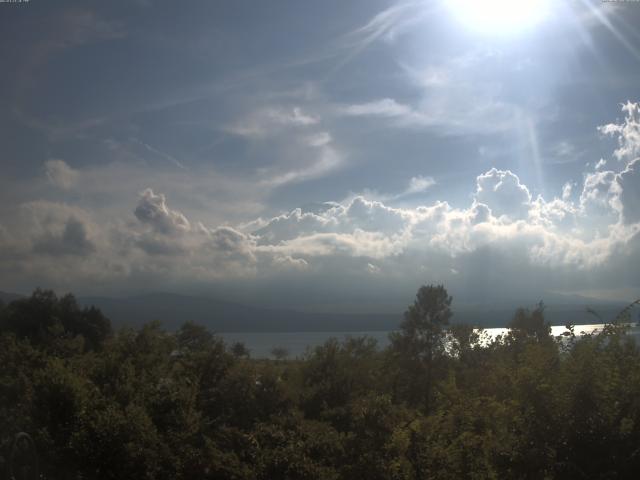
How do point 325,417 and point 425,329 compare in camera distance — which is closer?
point 325,417

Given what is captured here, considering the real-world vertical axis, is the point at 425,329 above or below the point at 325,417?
above

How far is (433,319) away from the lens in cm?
3503

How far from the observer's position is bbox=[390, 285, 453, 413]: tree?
3372cm

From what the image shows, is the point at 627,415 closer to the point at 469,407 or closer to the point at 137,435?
the point at 469,407

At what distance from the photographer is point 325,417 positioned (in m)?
17.1

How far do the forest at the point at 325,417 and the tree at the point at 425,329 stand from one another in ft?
24.6

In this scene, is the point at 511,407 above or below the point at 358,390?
above

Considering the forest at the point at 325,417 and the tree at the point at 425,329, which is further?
the tree at the point at 425,329

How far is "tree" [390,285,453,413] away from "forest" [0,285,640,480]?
7501mm

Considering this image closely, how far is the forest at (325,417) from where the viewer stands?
8.05 meters

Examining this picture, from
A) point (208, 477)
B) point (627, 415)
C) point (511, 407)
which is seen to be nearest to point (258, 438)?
point (208, 477)

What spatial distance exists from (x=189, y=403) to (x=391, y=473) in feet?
27.8

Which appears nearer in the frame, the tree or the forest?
the forest

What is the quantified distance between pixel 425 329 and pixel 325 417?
61.8 ft
